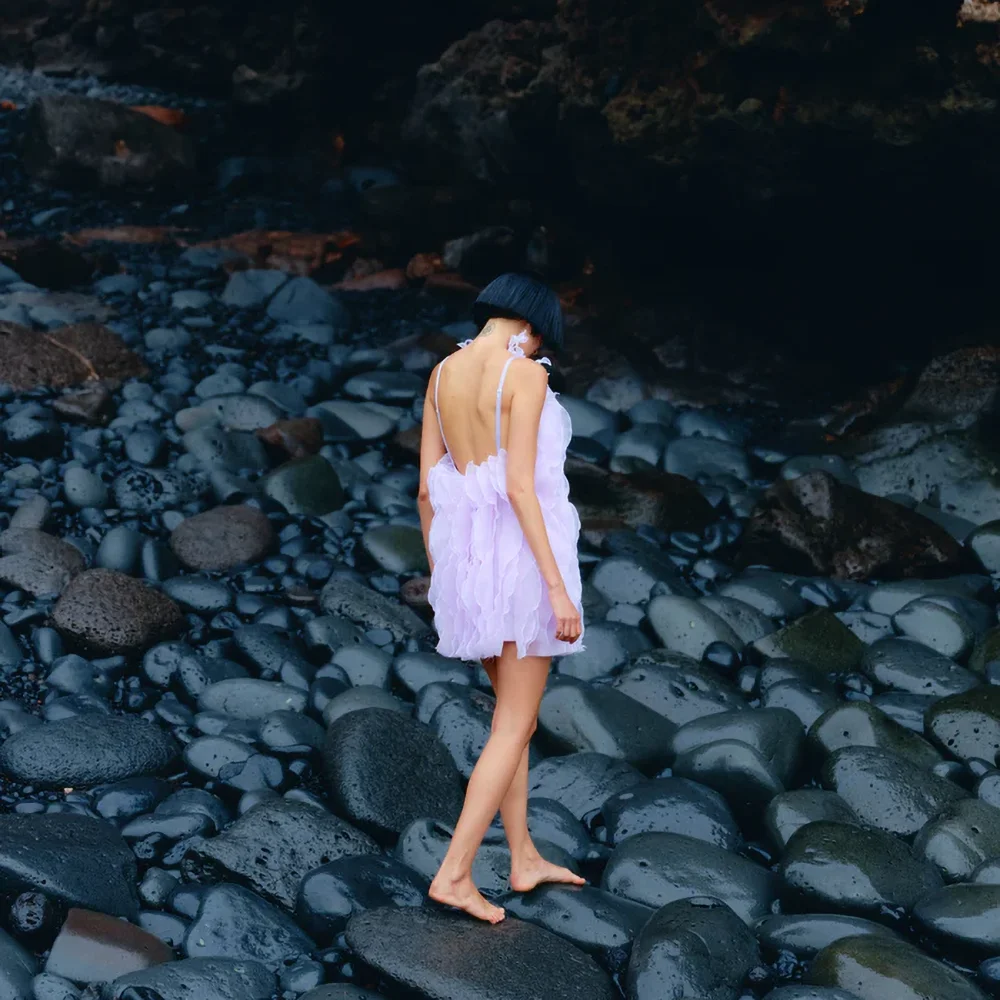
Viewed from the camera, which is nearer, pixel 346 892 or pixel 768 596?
pixel 346 892

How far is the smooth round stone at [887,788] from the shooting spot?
484cm

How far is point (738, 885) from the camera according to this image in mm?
4340

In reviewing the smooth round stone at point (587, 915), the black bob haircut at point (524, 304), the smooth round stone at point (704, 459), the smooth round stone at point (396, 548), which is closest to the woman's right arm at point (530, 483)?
the black bob haircut at point (524, 304)

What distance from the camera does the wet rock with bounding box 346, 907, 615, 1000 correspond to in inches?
142

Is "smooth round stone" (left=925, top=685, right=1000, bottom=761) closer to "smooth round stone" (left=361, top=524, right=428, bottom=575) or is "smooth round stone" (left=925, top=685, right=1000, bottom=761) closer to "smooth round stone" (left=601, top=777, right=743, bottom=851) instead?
"smooth round stone" (left=601, top=777, right=743, bottom=851)

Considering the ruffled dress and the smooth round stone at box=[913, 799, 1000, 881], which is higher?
the ruffled dress

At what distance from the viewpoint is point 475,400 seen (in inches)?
151

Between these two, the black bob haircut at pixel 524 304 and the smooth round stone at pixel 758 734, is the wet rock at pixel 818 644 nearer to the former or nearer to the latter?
the smooth round stone at pixel 758 734

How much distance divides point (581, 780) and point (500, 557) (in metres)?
1.57

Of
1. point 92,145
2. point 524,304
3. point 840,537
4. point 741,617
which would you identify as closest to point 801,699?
point 741,617

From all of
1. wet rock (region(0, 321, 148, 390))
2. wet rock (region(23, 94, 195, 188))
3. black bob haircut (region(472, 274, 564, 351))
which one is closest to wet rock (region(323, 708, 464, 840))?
black bob haircut (region(472, 274, 564, 351))

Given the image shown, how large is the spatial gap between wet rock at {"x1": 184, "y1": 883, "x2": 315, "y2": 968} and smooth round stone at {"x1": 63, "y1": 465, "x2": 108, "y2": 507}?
370 cm

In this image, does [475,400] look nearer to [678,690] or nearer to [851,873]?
[851,873]

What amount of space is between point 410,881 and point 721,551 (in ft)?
12.6
